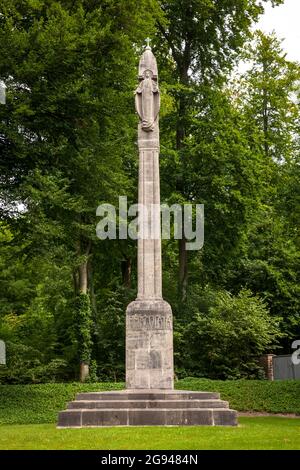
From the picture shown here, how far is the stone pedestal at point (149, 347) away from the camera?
18.1m

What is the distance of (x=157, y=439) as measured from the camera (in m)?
12.0

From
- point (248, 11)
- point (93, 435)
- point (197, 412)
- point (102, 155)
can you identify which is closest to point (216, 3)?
point (248, 11)

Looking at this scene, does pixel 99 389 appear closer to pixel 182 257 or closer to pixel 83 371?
pixel 83 371

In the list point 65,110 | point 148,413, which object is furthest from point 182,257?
point 148,413

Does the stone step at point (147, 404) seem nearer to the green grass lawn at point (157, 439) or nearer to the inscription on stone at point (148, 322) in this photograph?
the green grass lawn at point (157, 439)

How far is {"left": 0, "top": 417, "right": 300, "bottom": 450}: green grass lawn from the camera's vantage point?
1112 cm

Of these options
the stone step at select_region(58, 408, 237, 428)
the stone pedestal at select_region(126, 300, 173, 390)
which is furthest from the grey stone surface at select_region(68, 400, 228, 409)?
the stone pedestal at select_region(126, 300, 173, 390)

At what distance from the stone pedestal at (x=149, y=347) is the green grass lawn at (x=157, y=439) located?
12.4 ft

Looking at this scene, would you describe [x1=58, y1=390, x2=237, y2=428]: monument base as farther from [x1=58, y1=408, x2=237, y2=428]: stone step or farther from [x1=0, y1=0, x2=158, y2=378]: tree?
[x1=0, y1=0, x2=158, y2=378]: tree

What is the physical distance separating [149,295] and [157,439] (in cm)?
697

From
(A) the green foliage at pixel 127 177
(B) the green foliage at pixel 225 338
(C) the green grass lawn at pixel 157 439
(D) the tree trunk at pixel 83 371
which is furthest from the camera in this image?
(B) the green foliage at pixel 225 338

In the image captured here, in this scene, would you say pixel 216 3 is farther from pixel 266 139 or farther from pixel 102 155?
pixel 102 155

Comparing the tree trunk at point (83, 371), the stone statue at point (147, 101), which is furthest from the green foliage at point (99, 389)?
the stone statue at point (147, 101)

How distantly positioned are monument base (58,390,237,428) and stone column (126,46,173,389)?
2278 mm
